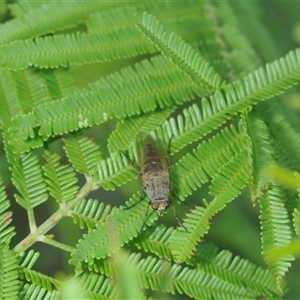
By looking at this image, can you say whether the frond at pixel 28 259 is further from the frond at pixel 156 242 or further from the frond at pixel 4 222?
the frond at pixel 156 242

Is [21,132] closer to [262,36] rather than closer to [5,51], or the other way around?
[5,51]

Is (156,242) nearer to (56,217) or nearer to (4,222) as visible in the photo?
(56,217)

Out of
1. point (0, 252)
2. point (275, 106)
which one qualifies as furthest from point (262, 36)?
point (0, 252)

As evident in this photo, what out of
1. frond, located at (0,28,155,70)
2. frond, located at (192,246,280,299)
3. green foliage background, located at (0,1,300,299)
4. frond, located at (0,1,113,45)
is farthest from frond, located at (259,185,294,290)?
frond, located at (0,1,113,45)

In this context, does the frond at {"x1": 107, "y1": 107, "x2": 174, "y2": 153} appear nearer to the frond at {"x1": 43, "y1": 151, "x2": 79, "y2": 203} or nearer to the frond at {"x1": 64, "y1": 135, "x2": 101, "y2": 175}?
the frond at {"x1": 64, "y1": 135, "x2": 101, "y2": 175}

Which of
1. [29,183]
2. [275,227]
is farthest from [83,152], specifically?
[275,227]

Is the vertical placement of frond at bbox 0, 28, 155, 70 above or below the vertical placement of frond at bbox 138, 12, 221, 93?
above

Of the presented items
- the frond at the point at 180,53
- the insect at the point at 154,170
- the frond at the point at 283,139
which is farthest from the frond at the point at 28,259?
the frond at the point at 283,139
